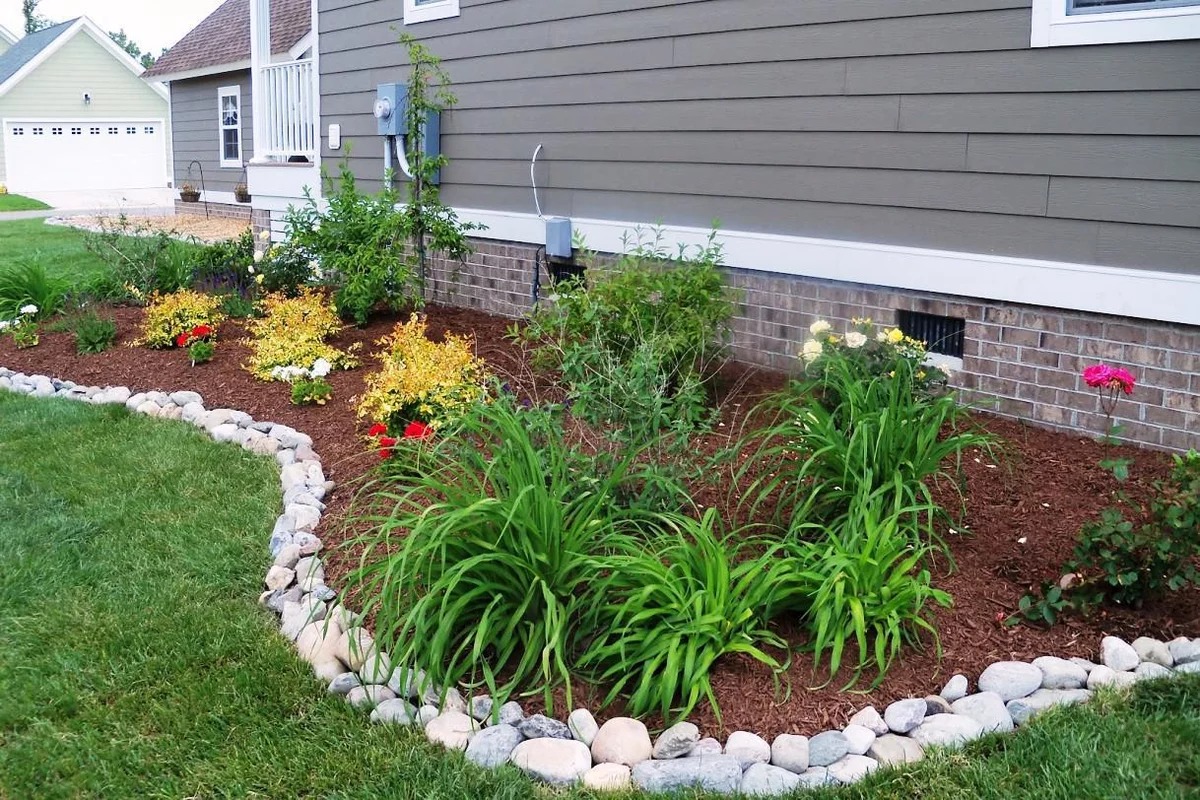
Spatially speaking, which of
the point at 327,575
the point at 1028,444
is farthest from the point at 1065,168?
the point at 327,575

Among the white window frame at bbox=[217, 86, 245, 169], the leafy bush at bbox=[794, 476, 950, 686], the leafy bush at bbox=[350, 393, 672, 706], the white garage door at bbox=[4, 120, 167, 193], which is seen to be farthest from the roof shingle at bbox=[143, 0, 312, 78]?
the leafy bush at bbox=[794, 476, 950, 686]

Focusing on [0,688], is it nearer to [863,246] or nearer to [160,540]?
[160,540]

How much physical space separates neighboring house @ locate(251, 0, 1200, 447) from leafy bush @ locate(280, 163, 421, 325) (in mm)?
965

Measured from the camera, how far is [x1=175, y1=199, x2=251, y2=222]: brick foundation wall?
20855mm

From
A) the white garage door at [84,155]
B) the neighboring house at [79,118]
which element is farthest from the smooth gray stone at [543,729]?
the white garage door at [84,155]

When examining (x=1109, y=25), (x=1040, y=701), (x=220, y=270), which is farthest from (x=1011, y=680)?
(x=220, y=270)

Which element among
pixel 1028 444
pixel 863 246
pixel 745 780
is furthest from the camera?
pixel 863 246

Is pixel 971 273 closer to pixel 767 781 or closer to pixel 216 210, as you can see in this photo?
pixel 767 781

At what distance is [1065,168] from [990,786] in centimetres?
304

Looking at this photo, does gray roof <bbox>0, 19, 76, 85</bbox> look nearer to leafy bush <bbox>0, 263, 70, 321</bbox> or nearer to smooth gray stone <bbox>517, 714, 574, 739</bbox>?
leafy bush <bbox>0, 263, 70, 321</bbox>

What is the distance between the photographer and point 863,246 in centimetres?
554

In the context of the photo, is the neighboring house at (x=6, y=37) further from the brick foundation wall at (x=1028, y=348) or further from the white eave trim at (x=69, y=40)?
the brick foundation wall at (x=1028, y=348)

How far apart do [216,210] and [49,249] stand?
695cm

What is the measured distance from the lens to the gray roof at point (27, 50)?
109 feet
